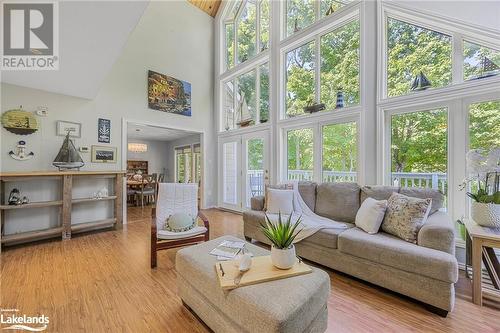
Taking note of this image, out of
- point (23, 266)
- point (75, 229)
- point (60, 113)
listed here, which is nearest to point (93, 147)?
point (60, 113)

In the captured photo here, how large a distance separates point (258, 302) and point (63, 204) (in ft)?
12.4

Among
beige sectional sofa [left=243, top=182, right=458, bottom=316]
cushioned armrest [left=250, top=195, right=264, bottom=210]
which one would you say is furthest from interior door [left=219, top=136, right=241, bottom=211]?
beige sectional sofa [left=243, top=182, right=458, bottom=316]

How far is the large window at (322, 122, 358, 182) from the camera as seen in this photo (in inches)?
143

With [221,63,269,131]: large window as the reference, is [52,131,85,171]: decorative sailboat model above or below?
below

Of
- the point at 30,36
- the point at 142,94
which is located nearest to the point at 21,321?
the point at 30,36

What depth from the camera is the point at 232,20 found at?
19.9ft

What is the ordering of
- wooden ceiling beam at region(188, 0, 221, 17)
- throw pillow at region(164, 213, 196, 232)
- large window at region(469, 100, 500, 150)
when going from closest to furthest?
1. large window at region(469, 100, 500, 150)
2. throw pillow at region(164, 213, 196, 232)
3. wooden ceiling beam at region(188, 0, 221, 17)

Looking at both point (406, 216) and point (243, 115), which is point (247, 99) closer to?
point (243, 115)

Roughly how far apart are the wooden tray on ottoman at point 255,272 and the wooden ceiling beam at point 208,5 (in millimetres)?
6697

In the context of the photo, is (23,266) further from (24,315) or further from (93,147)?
(93,147)

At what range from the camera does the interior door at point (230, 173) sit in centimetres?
560

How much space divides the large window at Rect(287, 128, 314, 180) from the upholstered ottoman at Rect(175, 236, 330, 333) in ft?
9.73

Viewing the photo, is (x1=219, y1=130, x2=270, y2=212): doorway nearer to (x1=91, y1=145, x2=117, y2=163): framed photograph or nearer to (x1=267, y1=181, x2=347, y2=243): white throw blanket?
(x1=267, y1=181, x2=347, y2=243): white throw blanket

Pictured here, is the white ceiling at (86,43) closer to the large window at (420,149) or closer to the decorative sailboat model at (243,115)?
the decorative sailboat model at (243,115)
